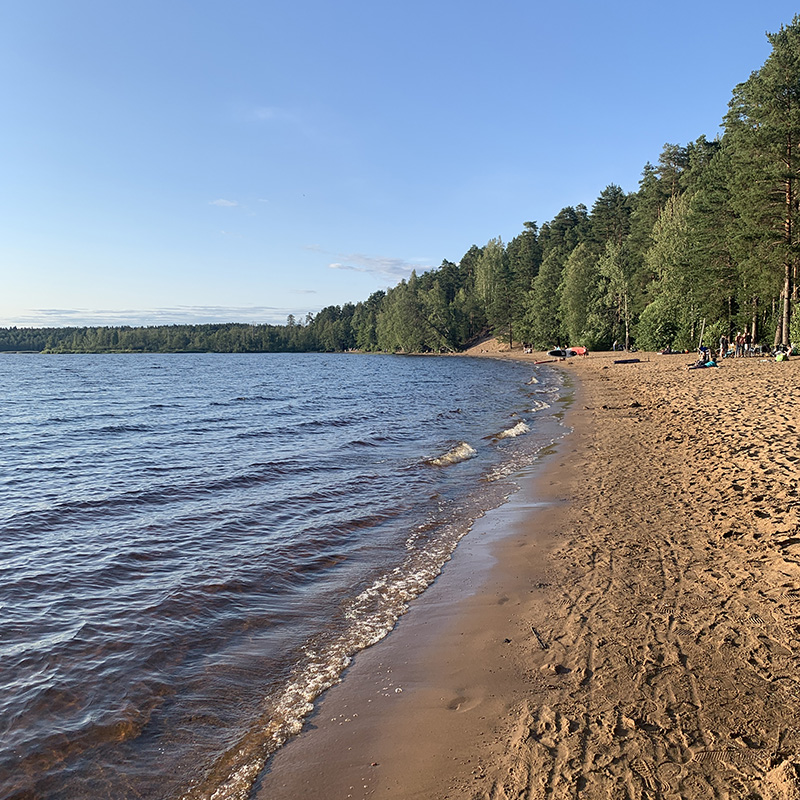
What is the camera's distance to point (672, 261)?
5038 cm

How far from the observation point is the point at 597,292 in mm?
73500

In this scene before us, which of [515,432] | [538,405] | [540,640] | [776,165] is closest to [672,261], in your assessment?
[776,165]

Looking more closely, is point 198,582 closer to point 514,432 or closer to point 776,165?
point 514,432

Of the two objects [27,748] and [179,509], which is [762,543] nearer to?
[27,748]

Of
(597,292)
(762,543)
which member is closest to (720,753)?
(762,543)

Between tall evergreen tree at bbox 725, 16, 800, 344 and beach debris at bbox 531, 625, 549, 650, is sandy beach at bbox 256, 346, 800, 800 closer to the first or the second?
beach debris at bbox 531, 625, 549, 650

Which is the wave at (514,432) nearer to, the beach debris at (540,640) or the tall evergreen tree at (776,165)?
the beach debris at (540,640)

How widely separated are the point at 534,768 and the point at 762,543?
5.77 metres

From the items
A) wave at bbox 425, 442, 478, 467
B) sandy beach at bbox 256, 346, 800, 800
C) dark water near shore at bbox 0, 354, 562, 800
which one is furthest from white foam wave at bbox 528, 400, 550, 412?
sandy beach at bbox 256, 346, 800, 800

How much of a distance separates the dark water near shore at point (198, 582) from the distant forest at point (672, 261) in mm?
25103

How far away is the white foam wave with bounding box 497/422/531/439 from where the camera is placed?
21462 mm

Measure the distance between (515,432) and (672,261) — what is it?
124 ft

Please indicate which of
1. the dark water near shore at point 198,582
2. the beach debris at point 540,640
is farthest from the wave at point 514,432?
the beach debris at point 540,640

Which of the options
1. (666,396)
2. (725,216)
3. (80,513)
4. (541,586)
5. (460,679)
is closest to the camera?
(460,679)
